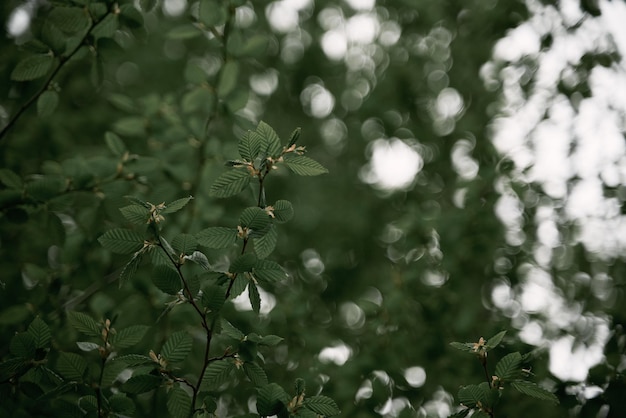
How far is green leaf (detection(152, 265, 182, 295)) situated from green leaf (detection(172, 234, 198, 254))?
0.17 feet

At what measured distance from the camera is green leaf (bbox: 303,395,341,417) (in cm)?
128

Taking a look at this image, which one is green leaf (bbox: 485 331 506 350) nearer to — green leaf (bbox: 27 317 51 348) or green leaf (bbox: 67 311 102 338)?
green leaf (bbox: 67 311 102 338)

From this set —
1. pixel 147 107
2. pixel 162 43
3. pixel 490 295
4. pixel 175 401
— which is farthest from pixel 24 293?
pixel 162 43

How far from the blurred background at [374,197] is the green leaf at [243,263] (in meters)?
0.70

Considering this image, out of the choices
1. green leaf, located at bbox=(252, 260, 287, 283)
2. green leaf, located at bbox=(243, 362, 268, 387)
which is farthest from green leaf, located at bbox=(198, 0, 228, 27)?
green leaf, located at bbox=(243, 362, 268, 387)

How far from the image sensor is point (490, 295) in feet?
8.93

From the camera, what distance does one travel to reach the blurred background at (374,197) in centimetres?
191

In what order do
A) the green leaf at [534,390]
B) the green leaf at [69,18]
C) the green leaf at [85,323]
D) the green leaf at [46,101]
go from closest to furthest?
the green leaf at [534,390], the green leaf at [85,323], the green leaf at [69,18], the green leaf at [46,101]

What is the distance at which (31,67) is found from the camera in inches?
63.4

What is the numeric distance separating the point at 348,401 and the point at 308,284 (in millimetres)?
1083

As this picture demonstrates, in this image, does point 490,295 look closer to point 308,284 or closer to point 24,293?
point 308,284

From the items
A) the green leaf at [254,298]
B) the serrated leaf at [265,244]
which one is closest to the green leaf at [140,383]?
the green leaf at [254,298]

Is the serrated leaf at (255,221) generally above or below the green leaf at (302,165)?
below

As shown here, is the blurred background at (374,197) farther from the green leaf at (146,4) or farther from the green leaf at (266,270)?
the green leaf at (266,270)
